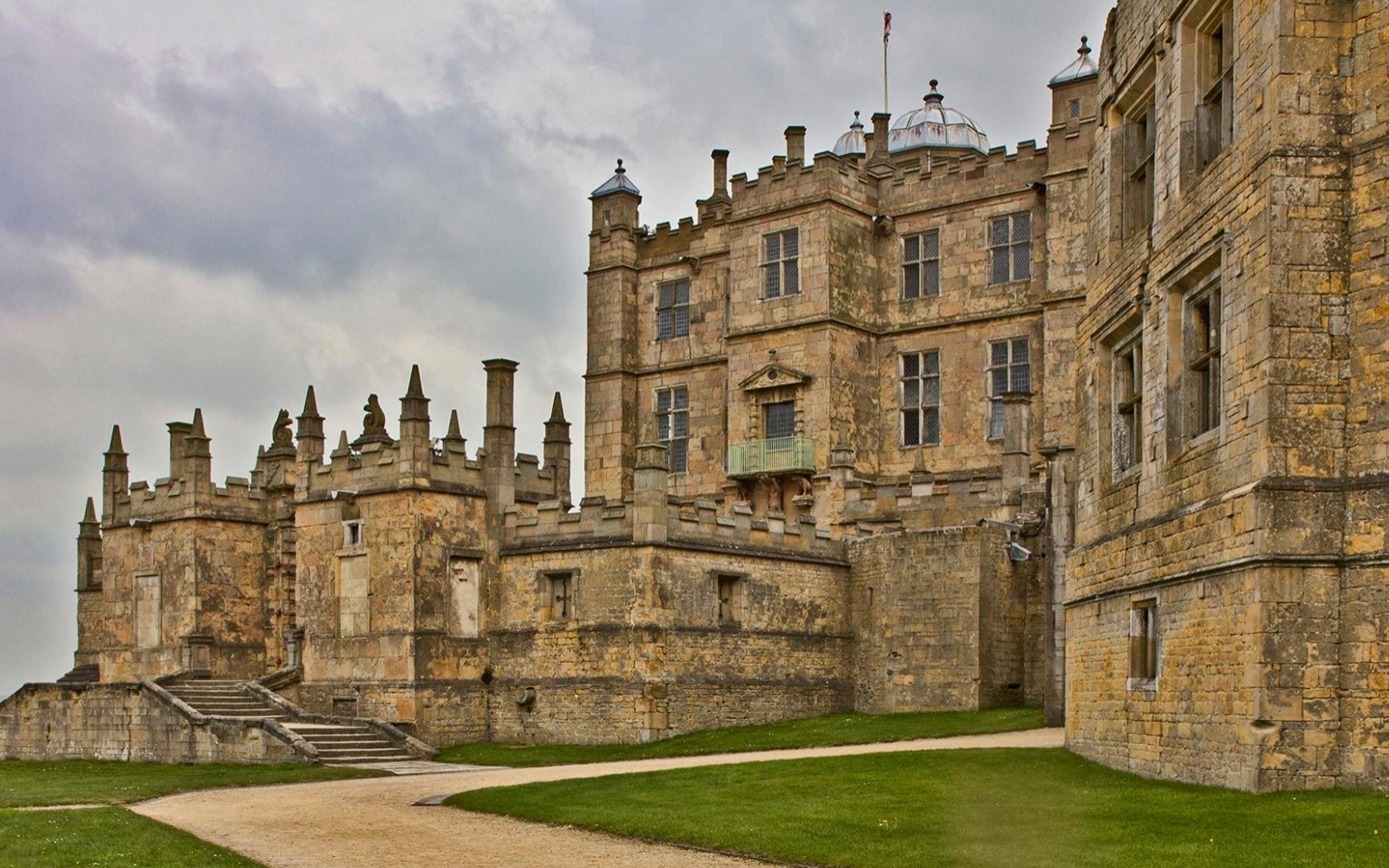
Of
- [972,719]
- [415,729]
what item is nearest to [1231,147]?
[972,719]

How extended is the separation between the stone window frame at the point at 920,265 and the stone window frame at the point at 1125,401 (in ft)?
63.6

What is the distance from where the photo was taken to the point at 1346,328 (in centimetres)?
1877

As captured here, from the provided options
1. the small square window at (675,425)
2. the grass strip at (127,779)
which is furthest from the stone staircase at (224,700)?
the small square window at (675,425)

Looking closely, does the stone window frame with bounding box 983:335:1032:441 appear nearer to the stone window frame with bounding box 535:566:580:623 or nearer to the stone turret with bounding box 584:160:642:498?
the stone turret with bounding box 584:160:642:498

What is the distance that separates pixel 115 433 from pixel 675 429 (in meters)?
14.8

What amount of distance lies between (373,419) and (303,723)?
9.94 metres

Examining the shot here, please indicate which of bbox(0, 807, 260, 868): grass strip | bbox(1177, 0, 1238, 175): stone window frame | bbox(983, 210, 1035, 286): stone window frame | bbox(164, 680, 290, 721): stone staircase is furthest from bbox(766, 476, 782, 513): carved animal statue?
bbox(0, 807, 260, 868): grass strip

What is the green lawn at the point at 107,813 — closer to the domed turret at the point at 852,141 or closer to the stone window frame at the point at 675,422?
the stone window frame at the point at 675,422

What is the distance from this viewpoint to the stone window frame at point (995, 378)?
4269 cm

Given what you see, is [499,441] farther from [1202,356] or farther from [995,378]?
[1202,356]

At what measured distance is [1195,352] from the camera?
21.5 meters

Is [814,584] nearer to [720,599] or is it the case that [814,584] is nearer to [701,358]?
[720,599]

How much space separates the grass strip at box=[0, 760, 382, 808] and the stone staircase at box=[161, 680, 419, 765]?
165cm

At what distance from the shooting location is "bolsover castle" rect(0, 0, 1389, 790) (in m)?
18.8
